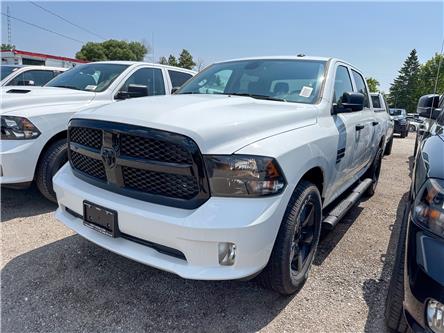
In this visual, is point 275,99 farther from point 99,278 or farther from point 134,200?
point 99,278

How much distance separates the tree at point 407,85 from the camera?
58750 mm

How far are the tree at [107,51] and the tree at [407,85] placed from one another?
48296 millimetres

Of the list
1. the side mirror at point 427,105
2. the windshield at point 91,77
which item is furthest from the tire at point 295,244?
the windshield at point 91,77

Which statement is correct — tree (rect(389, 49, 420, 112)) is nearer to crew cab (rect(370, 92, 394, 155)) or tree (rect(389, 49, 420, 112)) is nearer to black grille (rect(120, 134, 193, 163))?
crew cab (rect(370, 92, 394, 155))

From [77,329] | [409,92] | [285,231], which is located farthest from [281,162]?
[409,92]

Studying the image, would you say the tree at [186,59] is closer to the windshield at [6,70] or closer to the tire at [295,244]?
the windshield at [6,70]

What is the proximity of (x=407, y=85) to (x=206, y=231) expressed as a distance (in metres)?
69.1

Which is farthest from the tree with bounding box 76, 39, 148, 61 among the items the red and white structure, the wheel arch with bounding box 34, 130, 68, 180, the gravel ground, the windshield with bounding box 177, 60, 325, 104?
the gravel ground

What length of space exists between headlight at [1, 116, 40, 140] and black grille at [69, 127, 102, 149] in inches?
54.4

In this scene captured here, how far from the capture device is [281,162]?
6.66ft

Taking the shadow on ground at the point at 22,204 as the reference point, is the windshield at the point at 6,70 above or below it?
above

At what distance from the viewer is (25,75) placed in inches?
294

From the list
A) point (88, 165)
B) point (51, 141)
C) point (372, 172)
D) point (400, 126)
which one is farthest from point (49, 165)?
point (400, 126)

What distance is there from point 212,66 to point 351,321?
3008 millimetres
